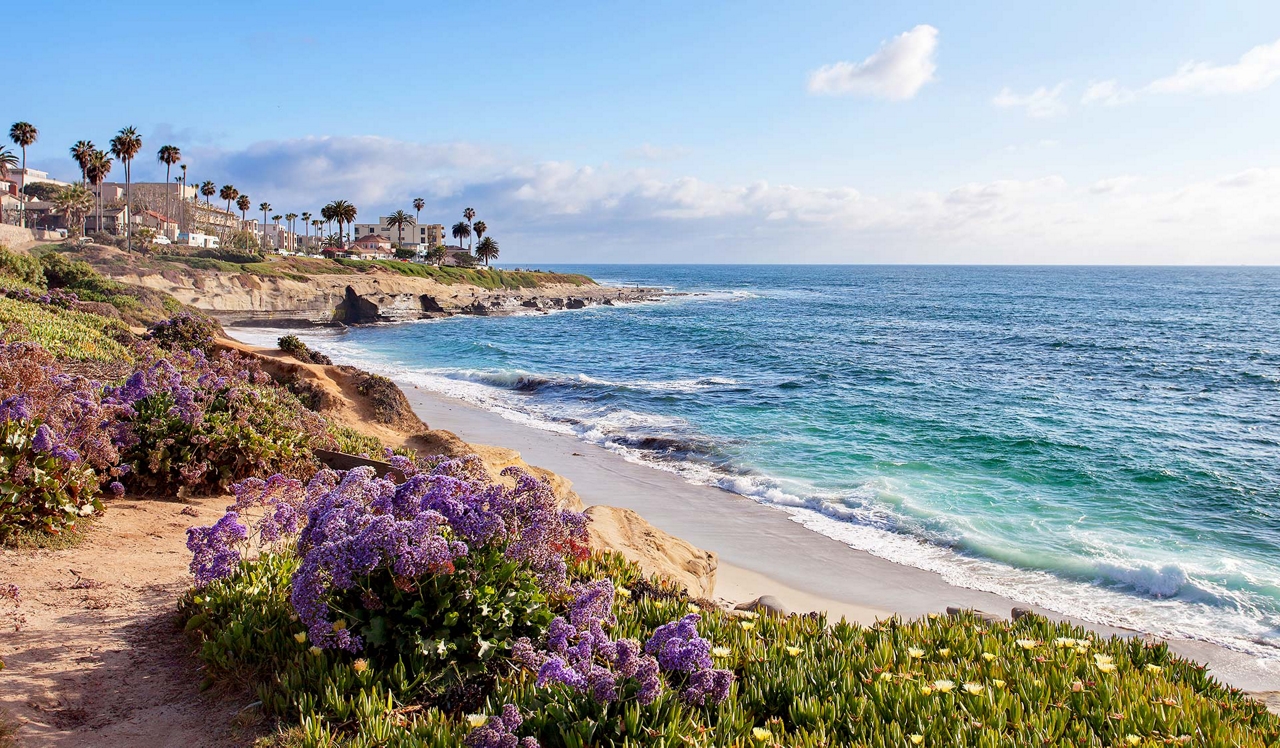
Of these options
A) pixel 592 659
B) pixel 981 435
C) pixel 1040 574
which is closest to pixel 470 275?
pixel 981 435

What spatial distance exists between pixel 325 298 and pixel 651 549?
209 ft

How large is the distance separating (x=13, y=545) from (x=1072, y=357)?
42.2 m

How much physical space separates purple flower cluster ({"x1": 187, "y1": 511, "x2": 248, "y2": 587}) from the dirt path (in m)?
0.57

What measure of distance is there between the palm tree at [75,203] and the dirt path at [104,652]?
284 ft

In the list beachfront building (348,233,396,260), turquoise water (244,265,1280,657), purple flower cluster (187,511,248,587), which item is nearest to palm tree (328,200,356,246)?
beachfront building (348,233,396,260)

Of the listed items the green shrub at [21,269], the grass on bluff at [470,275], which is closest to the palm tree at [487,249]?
the grass on bluff at [470,275]

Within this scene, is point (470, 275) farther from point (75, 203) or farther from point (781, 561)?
point (781, 561)

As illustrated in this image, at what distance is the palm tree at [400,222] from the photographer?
132 m

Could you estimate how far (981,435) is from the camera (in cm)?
2061

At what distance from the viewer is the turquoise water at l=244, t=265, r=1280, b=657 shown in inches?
464

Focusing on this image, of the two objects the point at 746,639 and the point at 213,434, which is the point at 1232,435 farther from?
the point at 213,434

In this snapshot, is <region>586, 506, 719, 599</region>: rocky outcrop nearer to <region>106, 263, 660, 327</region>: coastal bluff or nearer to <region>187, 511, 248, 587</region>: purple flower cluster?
<region>187, 511, 248, 587</region>: purple flower cluster

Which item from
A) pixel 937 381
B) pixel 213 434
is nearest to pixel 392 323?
pixel 937 381

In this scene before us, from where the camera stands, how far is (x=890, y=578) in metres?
11.4
